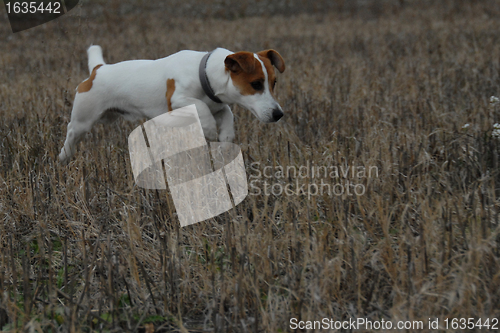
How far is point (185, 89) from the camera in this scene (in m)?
3.43

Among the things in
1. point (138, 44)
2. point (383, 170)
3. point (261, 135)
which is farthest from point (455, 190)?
point (138, 44)

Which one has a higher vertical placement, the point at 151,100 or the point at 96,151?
the point at 151,100

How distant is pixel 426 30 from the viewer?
10156 millimetres

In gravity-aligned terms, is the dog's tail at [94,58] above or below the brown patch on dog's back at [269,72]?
above

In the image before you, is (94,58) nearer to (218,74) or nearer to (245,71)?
(218,74)

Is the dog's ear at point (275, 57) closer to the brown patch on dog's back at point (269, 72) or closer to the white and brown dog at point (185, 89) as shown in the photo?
the white and brown dog at point (185, 89)

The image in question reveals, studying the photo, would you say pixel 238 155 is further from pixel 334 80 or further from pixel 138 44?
pixel 138 44

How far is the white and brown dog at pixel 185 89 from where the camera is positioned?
3.26 metres

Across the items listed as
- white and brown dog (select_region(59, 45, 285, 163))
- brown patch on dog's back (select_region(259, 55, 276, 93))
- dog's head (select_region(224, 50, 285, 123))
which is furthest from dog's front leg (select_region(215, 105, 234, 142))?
brown patch on dog's back (select_region(259, 55, 276, 93))

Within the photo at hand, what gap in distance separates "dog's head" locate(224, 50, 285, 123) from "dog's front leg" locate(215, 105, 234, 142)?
316 mm

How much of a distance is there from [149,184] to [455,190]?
5.71 ft

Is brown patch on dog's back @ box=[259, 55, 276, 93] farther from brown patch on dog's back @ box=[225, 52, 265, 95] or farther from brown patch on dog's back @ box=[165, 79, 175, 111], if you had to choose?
brown patch on dog's back @ box=[165, 79, 175, 111]

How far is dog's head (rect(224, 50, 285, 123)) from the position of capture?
322cm

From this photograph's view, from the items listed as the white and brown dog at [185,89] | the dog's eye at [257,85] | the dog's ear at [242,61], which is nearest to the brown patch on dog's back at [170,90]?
the white and brown dog at [185,89]
